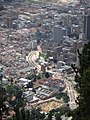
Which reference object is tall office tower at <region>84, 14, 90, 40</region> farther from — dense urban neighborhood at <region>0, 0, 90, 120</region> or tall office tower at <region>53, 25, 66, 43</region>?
tall office tower at <region>53, 25, 66, 43</region>

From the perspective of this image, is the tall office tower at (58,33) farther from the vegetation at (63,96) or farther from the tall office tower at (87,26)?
the vegetation at (63,96)

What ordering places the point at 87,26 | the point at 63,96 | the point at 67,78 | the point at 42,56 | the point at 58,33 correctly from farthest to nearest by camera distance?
the point at 58,33, the point at 87,26, the point at 42,56, the point at 67,78, the point at 63,96

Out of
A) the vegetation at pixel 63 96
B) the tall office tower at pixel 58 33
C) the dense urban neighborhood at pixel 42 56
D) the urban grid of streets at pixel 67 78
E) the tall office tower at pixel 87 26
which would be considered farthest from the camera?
the tall office tower at pixel 58 33

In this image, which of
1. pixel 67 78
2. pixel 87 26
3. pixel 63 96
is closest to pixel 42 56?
pixel 87 26

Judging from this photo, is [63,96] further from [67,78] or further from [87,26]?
[87,26]


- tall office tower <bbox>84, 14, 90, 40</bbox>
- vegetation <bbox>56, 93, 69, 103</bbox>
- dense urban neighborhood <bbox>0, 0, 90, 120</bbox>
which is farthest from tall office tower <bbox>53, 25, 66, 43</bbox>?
vegetation <bbox>56, 93, 69, 103</bbox>

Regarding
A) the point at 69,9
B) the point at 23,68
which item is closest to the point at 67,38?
the point at 23,68

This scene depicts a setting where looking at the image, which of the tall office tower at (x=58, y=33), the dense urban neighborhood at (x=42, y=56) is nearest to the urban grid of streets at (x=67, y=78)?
the dense urban neighborhood at (x=42, y=56)

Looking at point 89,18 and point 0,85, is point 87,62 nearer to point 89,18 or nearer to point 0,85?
point 0,85

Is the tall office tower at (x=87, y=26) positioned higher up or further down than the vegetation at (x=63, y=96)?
higher up

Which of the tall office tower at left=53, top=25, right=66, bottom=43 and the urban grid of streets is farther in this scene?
the tall office tower at left=53, top=25, right=66, bottom=43

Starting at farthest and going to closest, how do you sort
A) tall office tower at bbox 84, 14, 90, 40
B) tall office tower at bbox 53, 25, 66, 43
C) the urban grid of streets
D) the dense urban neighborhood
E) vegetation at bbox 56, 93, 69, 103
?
tall office tower at bbox 53, 25, 66, 43, tall office tower at bbox 84, 14, 90, 40, vegetation at bbox 56, 93, 69, 103, the urban grid of streets, the dense urban neighborhood
